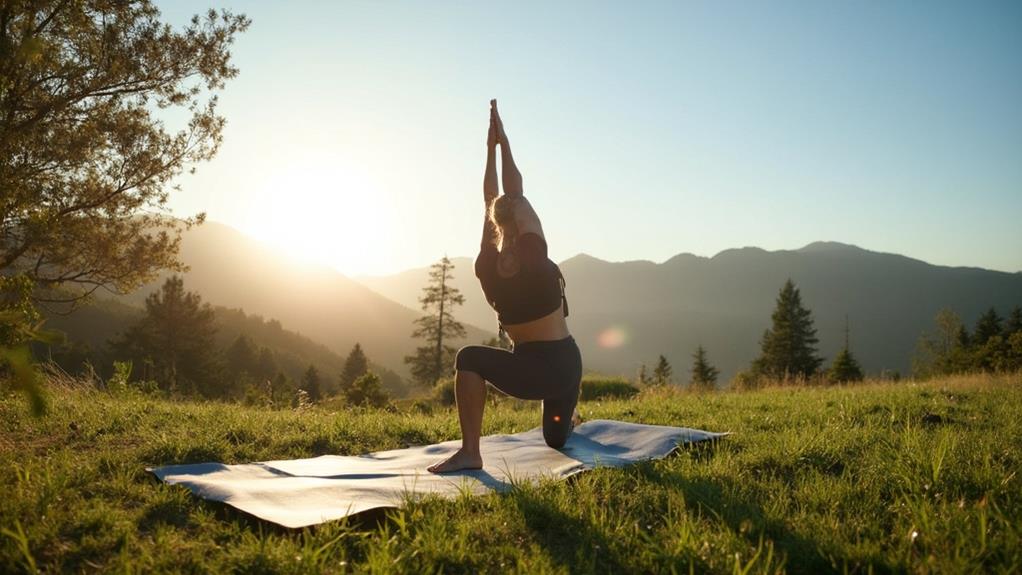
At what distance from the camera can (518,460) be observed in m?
4.72

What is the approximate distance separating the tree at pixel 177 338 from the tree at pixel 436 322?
20.0m

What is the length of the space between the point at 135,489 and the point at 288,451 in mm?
1726

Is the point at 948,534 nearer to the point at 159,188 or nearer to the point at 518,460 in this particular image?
the point at 518,460

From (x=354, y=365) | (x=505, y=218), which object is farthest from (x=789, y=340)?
(x=505, y=218)

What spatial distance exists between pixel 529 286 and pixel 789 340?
199 feet

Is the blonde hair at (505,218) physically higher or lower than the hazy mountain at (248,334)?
higher

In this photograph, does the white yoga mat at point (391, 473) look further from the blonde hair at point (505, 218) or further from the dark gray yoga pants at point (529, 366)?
the blonde hair at point (505, 218)

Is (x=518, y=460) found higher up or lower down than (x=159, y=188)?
lower down

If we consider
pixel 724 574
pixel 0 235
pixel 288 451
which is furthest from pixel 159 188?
pixel 724 574

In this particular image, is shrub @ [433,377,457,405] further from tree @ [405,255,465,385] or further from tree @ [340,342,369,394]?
tree @ [340,342,369,394]

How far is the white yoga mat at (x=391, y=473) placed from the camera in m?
3.28

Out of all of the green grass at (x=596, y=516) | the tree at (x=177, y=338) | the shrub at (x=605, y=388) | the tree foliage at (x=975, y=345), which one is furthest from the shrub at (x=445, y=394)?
the tree at (x=177, y=338)

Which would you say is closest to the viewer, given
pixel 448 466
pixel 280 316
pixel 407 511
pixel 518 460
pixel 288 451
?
pixel 407 511

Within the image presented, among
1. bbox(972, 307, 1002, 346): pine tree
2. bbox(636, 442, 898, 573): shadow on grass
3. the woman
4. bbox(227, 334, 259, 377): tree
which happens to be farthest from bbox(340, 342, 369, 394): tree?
bbox(636, 442, 898, 573): shadow on grass
